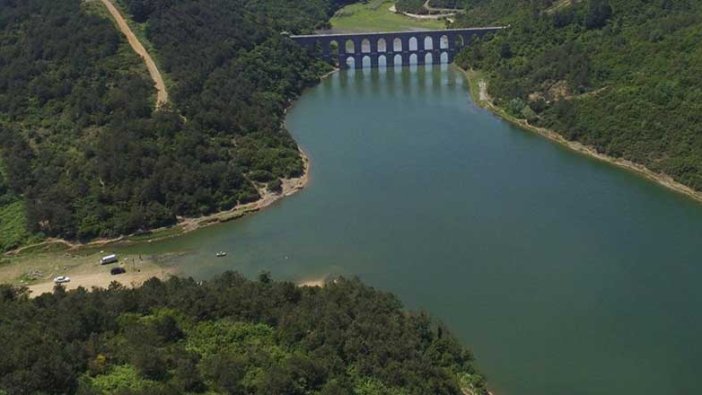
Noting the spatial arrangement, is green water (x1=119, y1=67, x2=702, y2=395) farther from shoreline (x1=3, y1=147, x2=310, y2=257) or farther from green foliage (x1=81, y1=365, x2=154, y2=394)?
green foliage (x1=81, y1=365, x2=154, y2=394)

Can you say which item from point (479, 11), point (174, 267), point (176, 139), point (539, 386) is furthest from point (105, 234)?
point (479, 11)

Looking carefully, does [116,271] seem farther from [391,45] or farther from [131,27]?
[391,45]

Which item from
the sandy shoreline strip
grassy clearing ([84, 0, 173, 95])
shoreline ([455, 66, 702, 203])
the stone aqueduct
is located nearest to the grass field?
the stone aqueduct

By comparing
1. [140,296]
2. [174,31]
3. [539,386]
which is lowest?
[539,386]

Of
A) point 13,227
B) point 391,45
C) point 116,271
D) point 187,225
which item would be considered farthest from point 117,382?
point 391,45

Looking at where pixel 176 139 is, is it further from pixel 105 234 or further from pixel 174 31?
pixel 174 31
